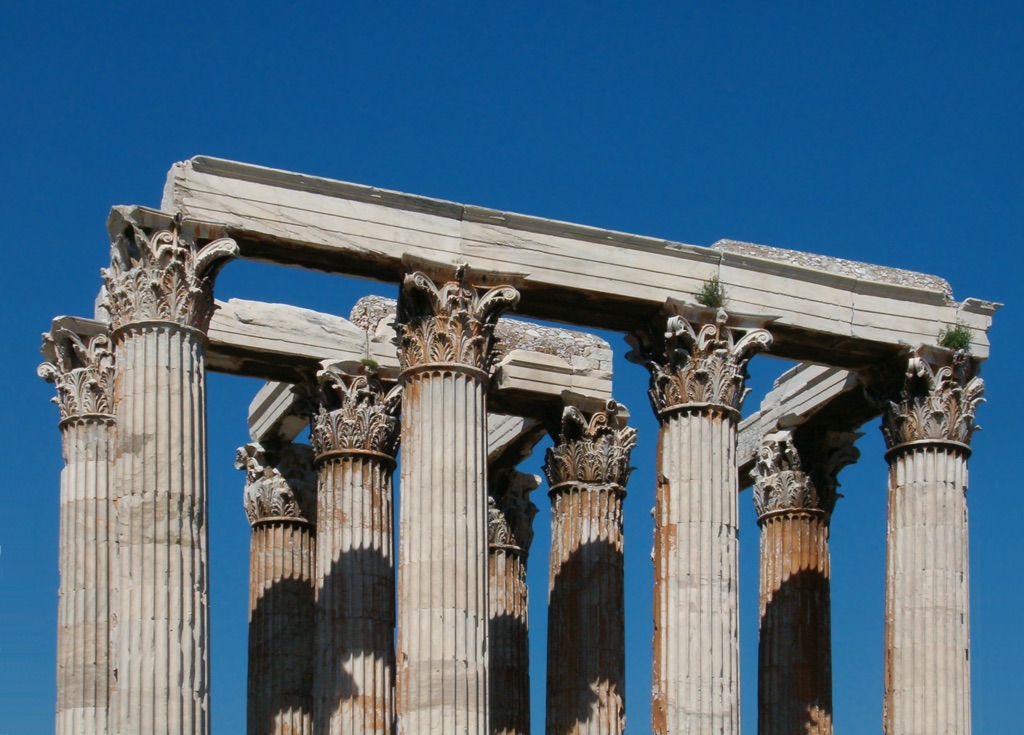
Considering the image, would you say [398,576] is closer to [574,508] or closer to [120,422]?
[120,422]

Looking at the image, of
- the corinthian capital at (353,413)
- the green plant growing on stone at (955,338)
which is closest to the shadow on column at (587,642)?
the corinthian capital at (353,413)

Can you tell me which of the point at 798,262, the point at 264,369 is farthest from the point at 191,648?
the point at 798,262

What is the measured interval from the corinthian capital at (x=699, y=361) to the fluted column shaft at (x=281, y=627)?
991 cm

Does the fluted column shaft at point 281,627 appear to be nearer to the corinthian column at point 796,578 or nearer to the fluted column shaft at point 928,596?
the corinthian column at point 796,578

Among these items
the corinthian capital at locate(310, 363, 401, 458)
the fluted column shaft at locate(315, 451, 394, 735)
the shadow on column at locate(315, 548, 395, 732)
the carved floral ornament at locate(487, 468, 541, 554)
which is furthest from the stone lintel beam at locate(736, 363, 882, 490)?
the shadow on column at locate(315, 548, 395, 732)

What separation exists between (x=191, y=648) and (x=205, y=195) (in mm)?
8518

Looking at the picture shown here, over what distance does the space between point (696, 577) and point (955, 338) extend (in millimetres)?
8324

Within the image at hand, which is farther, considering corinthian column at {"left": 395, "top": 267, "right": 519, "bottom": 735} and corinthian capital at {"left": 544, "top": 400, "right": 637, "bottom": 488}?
corinthian capital at {"left": 544, "top": 400, "right": 637, "bottom": 488}

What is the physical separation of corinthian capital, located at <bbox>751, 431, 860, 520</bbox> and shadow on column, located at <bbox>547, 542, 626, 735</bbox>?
3739 mm

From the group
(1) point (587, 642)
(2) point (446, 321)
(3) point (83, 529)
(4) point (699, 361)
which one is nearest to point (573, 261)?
(4) point (699, 361)

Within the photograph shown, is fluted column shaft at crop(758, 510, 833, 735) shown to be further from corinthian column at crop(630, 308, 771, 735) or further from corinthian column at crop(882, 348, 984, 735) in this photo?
corinthian column at crop(630, 308, 771, 735)

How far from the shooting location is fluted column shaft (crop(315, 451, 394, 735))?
188 ft

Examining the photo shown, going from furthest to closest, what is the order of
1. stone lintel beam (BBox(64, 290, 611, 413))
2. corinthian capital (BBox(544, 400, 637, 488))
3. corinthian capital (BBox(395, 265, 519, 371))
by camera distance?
corinthian capital (BBox(544, 400, 637, 488)) < stone lintel beam (BBox(64, 290, 611, 413)) < corinthian capital (BBox(395, 265, 519, 371))

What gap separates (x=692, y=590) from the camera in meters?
55.0
